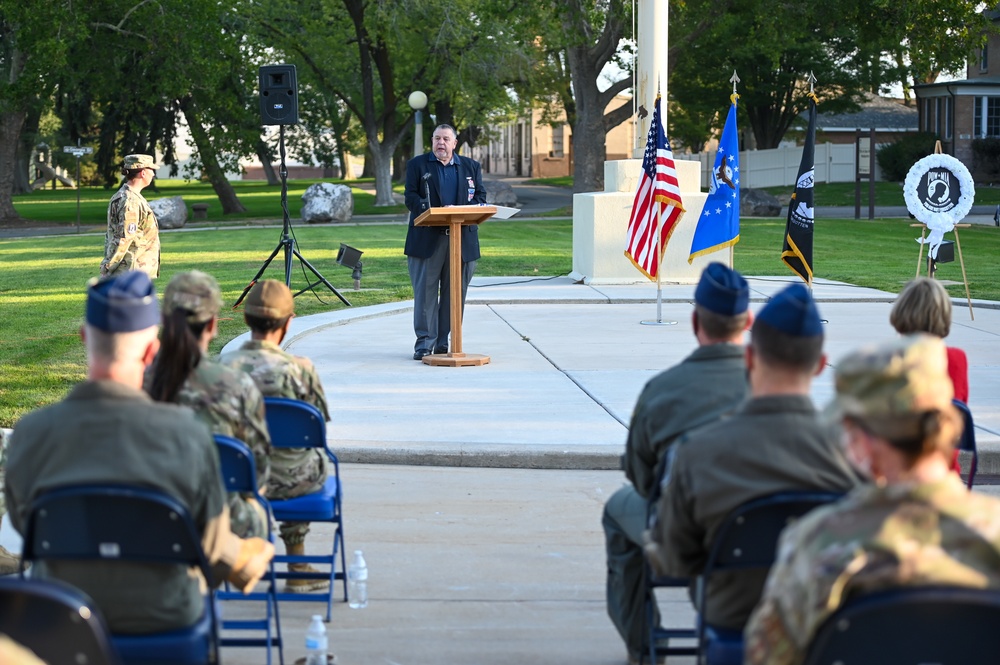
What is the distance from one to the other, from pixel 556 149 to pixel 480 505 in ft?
287

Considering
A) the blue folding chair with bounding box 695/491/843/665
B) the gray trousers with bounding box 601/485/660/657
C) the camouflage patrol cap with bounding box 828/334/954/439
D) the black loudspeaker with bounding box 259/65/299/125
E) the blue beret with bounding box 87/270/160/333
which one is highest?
the black loudspeaker with bounding box 259/65/299/125

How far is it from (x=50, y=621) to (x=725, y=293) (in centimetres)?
236

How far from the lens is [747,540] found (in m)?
3.34

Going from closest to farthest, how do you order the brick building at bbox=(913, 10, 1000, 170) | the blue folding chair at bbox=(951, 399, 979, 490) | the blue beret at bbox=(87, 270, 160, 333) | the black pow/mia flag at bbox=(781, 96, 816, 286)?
the blue beret at bbox=(87, 270, 160, 333), the blue folding chair at bbox=(951, 399, 979, 490), the black pow/mia flag at bbox=(781, 96, 816, 286), the brick building at bbox=(913, 10, 1000, 170)

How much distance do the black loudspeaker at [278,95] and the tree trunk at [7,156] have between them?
26012 millimetres

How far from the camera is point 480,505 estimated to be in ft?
22.6

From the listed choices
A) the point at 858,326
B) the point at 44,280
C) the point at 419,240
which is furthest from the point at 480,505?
the point at 44,280

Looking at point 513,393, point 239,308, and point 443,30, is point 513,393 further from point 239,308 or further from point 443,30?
point 443,30

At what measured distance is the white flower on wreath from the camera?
12844 mm

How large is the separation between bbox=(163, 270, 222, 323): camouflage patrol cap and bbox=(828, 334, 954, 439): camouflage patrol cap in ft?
8.23

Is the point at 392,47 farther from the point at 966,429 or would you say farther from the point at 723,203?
the point at 966,429

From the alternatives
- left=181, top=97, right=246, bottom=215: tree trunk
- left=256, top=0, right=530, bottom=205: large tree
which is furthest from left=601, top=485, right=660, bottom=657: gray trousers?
left=181, top=97, right=246, bottom=215: tree trunk

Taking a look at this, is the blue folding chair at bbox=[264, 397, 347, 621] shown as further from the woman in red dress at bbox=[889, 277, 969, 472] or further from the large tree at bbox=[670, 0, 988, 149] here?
the large tree at bbox=[670, 0, 988, 149]

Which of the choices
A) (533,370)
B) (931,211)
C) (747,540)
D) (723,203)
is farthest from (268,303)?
(931,211)
